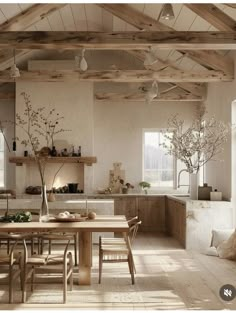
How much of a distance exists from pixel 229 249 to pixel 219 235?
40 centimetres

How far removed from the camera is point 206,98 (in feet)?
35.4

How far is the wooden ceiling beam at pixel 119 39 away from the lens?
Answer: 6.47 metres

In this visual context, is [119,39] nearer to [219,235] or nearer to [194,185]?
[194,185]

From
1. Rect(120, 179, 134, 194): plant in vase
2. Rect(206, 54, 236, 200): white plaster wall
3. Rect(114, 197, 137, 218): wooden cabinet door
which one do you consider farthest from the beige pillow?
Rect(120, 179, 134, 194): plant in vase

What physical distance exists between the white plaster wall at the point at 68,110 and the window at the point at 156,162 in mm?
1512

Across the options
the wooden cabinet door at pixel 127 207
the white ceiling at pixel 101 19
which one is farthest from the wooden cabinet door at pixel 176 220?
the white ceiling at pixel 101 19

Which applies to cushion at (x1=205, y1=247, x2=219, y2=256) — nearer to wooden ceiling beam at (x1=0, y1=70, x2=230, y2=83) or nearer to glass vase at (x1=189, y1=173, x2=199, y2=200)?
glass vase at (x1=189, y1=173, x2=199, y2=200)

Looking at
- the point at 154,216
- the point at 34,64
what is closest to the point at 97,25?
the point at 34,64

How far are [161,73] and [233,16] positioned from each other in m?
2.43

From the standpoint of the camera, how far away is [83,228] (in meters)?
5.18

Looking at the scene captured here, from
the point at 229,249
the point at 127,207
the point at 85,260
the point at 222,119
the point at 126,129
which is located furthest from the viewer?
the point at 126,129

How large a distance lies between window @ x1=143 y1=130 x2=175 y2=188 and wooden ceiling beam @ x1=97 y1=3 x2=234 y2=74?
341 centimetres

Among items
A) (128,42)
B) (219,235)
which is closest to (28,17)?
(128,42)

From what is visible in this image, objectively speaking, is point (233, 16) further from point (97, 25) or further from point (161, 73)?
point (97, 25)
